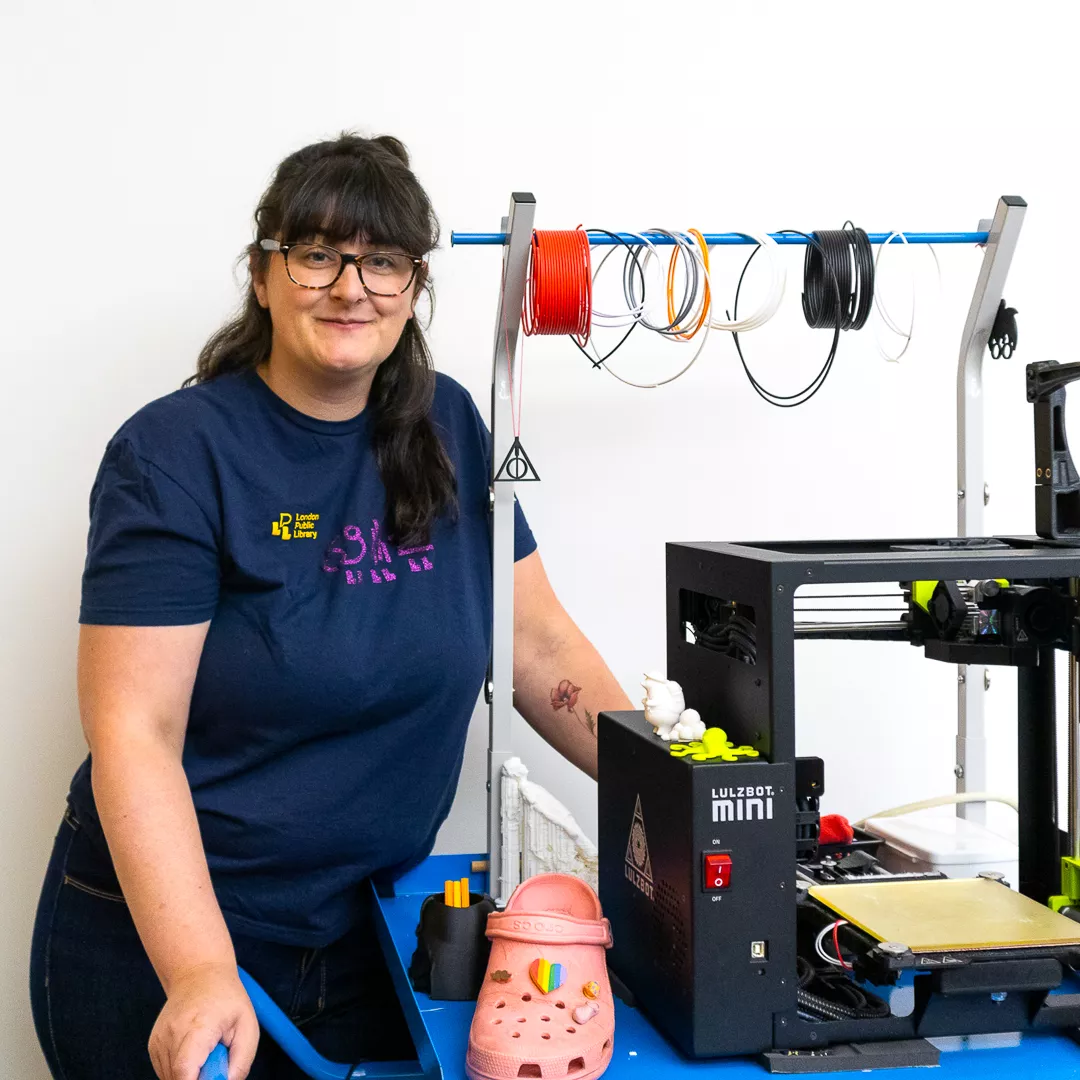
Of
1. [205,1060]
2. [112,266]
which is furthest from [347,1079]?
[112,266]

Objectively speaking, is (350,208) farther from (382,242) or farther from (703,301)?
(703,301)

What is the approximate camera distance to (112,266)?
201cm

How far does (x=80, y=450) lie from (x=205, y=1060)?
1.25 m

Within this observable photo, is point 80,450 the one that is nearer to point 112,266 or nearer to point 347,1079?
point 112,266

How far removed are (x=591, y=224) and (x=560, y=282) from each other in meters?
0.65

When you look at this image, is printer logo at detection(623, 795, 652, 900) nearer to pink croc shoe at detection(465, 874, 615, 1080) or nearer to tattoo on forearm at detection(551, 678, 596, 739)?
pink croc shoe at detection(465, 874, 615, 1080)

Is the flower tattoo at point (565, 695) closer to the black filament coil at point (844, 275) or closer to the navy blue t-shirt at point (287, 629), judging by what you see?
the navy blue t-shirt at point (287, 629)

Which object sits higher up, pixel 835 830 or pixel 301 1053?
pixel 835 830

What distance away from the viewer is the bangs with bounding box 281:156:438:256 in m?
1.37

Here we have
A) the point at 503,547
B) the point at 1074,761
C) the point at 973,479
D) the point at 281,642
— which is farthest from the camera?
the point at 973,479

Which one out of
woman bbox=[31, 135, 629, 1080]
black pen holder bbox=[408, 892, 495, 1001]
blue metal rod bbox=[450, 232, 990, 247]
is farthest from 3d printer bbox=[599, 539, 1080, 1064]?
blue metal rod bbox=[450, 232, 990, 247]

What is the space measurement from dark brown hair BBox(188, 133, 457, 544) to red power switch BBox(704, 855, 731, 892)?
0.61m

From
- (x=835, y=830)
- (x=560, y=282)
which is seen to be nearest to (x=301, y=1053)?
(x=835, y=830)

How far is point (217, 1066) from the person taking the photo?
1027 millimetres
